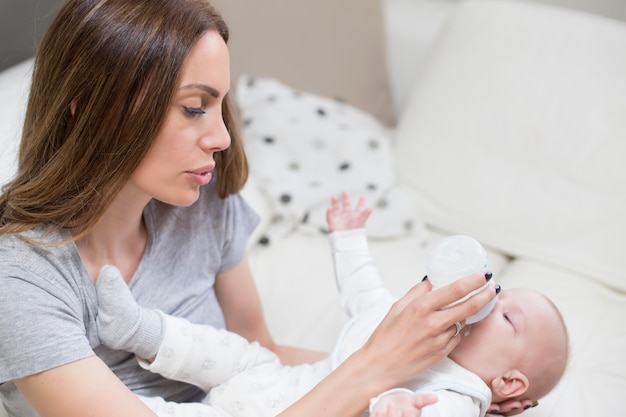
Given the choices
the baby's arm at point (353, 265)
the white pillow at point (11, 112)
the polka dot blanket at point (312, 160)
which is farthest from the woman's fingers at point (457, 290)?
the polka dot blanket at point (312, 160)

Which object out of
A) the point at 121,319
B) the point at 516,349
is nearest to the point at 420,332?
the point at 516,349

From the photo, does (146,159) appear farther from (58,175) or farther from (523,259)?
(523,259)

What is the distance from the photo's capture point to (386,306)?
1410 millimetres

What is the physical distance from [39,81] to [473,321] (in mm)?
778

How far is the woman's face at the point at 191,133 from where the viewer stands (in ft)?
3.75

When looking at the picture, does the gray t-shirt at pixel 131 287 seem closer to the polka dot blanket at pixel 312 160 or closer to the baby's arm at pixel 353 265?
the baby's arm at pixel 353 265

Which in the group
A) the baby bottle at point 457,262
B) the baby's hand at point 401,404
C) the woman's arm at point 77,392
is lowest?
the woman's arm at point 77,392

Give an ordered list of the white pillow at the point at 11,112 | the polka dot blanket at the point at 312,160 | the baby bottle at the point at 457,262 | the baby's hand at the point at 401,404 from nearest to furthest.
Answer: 1. the baby's hand at the point at 401,404
2. the baby bottle at the point at 457,262
3. the white pillow at the point at 11,112
4. the polka dot blanket at the point at 312,160

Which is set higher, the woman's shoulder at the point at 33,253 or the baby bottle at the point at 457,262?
the baby bottle at the point at 457,262

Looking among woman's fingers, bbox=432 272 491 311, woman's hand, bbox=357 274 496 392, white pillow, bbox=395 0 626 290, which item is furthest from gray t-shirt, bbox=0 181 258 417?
white pillow, bbox=395 0 626 290

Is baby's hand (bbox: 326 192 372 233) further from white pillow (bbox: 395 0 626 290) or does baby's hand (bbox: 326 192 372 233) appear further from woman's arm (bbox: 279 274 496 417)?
white pillow (bbox: 395 0 626 290)

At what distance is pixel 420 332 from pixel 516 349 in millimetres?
213

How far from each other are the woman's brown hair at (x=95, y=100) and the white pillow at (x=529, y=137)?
1.08m

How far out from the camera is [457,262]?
3.94ft
